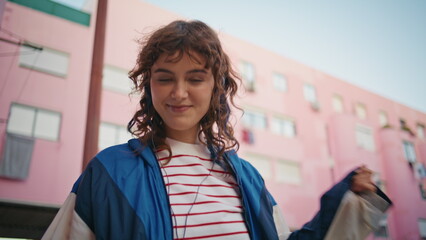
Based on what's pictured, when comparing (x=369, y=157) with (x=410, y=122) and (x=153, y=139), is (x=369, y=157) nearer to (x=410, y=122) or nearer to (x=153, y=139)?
(x=410, y=122)

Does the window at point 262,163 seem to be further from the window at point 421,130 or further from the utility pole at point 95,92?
the window at point 421,130

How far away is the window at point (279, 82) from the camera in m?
17.2

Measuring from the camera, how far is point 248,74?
1622 centimetres

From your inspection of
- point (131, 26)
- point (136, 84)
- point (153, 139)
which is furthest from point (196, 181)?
point (131, 26)

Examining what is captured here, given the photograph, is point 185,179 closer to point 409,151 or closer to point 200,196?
point 200,196

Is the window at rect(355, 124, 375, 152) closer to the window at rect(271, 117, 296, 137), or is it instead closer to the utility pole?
the window at rect(271, 117, 296, 137)

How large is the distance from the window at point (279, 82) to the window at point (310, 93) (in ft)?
4.48

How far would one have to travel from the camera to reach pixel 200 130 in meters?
1.69

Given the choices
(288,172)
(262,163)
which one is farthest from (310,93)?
(262,163)

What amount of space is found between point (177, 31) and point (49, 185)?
380 inches

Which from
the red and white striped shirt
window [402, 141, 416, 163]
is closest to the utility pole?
the red and white striped shirt

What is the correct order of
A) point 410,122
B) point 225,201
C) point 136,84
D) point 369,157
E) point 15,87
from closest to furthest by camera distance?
point 225,201, point 136,84, point 15,87, point 369,157, point 410,122

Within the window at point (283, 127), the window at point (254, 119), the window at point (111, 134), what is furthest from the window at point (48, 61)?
the window at point (283, 127)

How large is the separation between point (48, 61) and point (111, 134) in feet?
9.36
